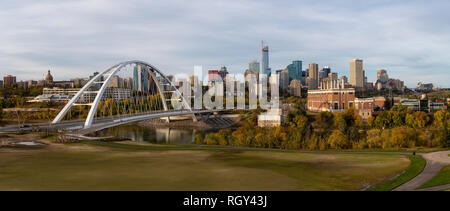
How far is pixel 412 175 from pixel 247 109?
60.5 metres

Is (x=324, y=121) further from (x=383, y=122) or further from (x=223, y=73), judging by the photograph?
(x=223, y=73)

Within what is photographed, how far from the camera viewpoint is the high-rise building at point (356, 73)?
15038cm

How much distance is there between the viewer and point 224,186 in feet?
51.3

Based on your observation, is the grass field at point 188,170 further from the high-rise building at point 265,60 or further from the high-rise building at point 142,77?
the high-rise building at point 265,60

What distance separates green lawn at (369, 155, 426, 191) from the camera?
1641cm

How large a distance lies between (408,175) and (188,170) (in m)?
12.6

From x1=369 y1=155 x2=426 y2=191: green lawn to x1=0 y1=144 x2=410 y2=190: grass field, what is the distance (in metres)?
0.49

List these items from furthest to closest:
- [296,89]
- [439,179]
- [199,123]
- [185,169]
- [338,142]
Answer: [296,89] < [199,123] < [338,142] < [185,169] < [439,179]

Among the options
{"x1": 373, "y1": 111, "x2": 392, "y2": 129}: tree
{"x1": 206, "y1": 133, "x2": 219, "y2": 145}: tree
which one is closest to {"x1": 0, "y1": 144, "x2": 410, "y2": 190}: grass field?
{"x1": 206, "y1": 133, "x2": 219, "y2": 145}: tree

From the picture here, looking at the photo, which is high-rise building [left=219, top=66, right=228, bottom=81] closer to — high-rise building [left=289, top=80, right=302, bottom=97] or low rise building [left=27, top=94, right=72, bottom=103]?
high-rise building [left=289, top=80, right=302, bottom=97]

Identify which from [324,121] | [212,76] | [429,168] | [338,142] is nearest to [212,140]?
[338,142]

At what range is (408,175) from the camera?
1912 centimetres

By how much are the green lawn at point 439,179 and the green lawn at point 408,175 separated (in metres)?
0.99
